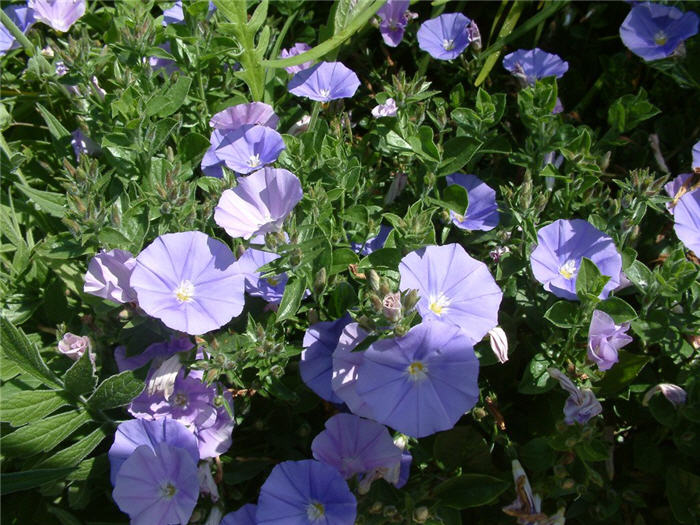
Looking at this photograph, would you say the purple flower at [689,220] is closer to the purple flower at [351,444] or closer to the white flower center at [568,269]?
the white flower center at [568,269]

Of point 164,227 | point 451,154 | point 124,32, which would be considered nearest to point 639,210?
point 451,154

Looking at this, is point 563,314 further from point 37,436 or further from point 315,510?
point 37,436

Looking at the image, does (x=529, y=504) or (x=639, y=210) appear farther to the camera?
(x=639, y=210)

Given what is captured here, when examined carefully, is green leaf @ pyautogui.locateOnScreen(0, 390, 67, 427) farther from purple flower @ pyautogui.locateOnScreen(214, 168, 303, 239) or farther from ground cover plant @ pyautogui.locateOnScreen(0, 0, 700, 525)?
purple flower @ pyautogui.locateOnScreen(214, 168, 303, 239)

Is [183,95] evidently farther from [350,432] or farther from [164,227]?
[350,432]

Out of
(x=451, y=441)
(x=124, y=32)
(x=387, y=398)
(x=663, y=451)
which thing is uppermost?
(x=124, y=32)

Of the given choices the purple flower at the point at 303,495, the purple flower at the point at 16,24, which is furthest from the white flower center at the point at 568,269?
the purple flower at the point at 16,24

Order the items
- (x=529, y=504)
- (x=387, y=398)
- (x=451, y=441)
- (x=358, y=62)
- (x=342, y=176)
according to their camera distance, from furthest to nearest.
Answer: (x=358, y=62)
(x=342, y=176)
(x=451, y=441)
(x=529, y=504)
(x=387, y=398)

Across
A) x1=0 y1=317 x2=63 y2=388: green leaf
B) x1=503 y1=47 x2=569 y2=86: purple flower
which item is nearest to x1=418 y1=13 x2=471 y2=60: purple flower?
x1=503 y1=47 x2=569 y2=86: purple flower
